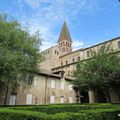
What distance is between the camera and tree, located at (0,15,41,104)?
16.7m

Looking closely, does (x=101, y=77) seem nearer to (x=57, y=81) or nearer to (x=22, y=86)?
(x=57, y=81)

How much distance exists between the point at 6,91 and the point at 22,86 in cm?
231

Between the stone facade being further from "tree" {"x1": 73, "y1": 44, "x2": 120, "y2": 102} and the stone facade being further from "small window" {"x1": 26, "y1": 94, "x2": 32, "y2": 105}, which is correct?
"tree" {"x1": 73, "y1": 44, "x2": 120, "y2": 102}

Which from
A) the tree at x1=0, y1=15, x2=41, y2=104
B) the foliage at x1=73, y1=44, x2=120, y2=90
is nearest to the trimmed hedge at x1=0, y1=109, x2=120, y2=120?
the tree at x1=0, y1=15, x2=41, y2=104

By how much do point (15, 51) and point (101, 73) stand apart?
1290 cm

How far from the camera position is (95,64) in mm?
24656

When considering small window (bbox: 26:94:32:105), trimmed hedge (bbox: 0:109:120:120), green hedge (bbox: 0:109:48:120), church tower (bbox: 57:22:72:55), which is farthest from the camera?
church tower (bbox: 57:22:72:55)

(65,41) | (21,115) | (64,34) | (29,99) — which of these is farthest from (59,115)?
(64,34)

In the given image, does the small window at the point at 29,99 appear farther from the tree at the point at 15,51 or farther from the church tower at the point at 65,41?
the church tower at the point at 65,41

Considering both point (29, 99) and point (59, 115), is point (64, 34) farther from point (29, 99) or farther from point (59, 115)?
point (59, 115)

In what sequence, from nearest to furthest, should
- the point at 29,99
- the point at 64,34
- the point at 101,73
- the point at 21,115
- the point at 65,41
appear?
the point at 21,115, the point at 101,73, the point at 29,99, the point at 65,41, the point at 64,34

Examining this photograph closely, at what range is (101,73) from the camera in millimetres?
24188

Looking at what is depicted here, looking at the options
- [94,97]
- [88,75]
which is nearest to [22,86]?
[88,75]

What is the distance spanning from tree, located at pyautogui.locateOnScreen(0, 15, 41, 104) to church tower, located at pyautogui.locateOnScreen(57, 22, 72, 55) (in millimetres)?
54639
